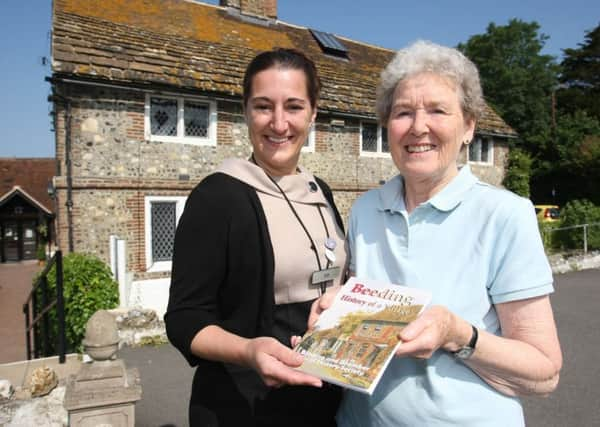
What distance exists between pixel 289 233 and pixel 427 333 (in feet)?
2.39

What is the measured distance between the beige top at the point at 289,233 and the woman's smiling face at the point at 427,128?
Answer: 0.46 meters

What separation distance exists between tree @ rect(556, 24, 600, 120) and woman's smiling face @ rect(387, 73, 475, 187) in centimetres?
4170

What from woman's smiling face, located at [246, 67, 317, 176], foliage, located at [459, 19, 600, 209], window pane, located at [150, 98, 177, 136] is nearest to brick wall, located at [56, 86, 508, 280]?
window pane, located at [150, 98, 177, 136]

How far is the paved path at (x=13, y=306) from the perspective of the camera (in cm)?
1148

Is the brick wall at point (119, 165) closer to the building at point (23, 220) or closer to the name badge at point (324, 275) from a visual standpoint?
the name badge at point (324, 275)

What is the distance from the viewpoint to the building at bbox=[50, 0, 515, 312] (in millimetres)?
10391

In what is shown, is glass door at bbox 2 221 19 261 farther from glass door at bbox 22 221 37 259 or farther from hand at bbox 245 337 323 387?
hand at bbox 245 337 323 387

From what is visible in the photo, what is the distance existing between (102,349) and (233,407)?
6.47 ft

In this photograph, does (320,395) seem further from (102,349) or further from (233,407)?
(102,349)

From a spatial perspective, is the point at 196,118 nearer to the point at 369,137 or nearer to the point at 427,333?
the point at 369,137

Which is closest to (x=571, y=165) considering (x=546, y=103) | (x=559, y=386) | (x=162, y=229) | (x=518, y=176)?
(x=518, y=176)

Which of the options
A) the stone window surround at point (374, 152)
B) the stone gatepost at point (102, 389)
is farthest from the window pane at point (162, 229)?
the stone gatepost at point (102, 389)

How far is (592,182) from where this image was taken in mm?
29188

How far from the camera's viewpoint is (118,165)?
10898 millimetres
